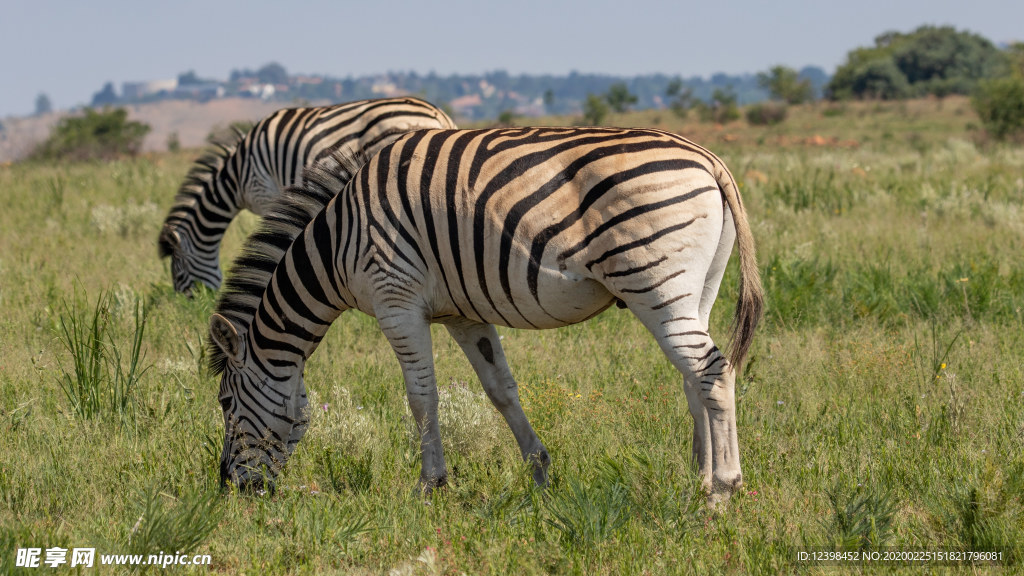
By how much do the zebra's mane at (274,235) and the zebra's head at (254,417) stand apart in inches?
8.0

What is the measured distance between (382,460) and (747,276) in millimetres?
2250

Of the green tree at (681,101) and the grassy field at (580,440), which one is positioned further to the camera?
the green tree at (681,101)

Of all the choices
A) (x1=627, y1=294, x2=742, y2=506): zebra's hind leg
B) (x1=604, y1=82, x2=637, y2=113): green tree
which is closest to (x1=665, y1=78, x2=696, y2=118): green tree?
(x1=604, y1=82, x2=637, y2=113): green tree

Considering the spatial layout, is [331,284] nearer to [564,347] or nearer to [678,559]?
[678,559]

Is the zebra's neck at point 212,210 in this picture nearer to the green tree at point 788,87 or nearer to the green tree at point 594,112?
the green tree at point 594,112

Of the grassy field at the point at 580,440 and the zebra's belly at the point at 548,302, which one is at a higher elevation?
the zebra's belly at the point at 548,302

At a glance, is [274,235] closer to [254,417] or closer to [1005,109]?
[254,417]

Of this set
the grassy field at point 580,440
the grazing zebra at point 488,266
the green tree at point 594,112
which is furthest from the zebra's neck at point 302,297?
the green tree at point 594,112

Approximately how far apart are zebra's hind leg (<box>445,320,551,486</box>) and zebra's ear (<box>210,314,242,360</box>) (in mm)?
1161

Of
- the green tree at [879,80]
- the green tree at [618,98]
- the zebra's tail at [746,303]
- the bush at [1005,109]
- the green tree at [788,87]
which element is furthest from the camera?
the green tree at [618,98]

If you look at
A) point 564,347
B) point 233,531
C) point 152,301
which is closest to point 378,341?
point 564,347

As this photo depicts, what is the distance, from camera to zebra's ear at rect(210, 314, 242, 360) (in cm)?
450

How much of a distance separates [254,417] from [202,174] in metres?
6.28

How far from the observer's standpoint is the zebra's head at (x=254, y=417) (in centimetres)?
447
